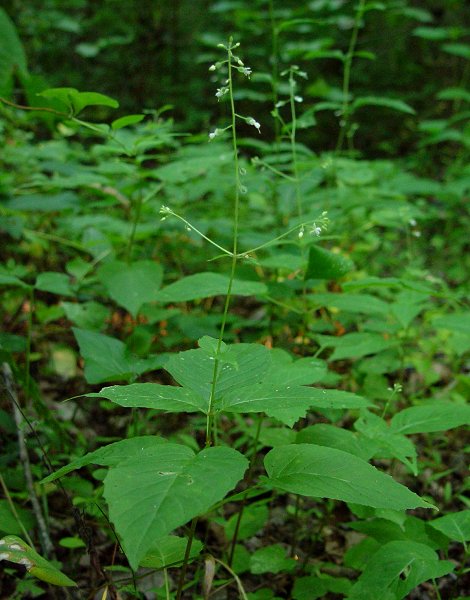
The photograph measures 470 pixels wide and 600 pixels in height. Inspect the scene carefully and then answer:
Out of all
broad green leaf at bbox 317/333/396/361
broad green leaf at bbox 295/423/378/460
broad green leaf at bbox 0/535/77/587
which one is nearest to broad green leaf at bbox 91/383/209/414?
broad green leaf at bbox 0/535/77/587

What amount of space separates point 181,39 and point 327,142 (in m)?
2.15

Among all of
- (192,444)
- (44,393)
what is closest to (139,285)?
(192,444)

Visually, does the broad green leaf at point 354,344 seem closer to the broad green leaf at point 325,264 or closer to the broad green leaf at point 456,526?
the broad green leaf at point 325,264

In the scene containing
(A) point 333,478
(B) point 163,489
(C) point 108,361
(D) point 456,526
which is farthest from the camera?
(C) point 108,361

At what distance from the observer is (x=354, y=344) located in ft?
6.07

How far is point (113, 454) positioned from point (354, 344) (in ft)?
3.55

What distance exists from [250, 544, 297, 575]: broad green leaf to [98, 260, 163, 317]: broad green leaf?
883mm

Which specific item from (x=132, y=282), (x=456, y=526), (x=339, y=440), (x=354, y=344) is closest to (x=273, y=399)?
(x=339, y=440)

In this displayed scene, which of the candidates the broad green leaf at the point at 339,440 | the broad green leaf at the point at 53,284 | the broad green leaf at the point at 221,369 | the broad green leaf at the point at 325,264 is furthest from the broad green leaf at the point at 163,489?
the broad green leaf at the point at 53,284

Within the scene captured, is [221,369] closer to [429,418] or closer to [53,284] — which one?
[429,418]

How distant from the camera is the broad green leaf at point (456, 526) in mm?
1260

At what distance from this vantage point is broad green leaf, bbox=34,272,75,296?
1897mm

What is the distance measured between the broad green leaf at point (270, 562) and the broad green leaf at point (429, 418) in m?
0.47

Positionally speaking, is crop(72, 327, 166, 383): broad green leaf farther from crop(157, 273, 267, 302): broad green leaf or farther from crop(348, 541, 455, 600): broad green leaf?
crop(348, 541, 455, 600): broad green leaf
